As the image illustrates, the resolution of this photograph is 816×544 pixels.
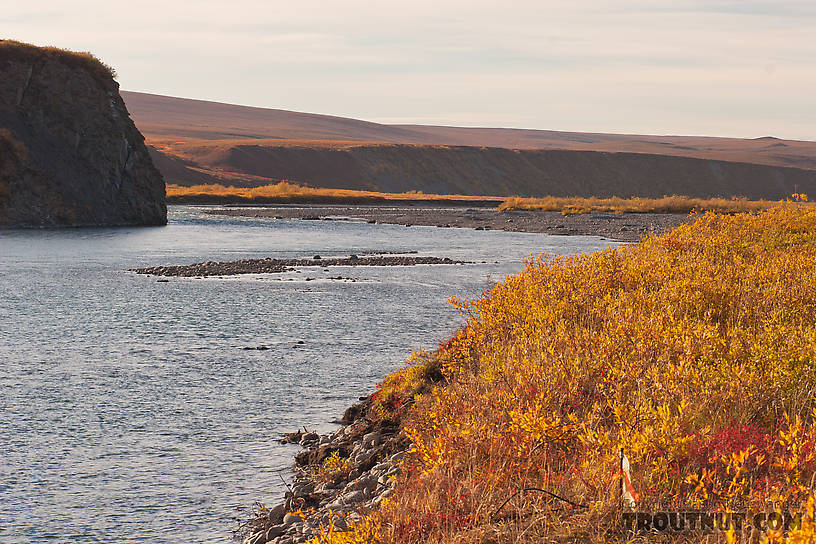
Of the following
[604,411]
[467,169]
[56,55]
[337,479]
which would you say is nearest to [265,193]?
[56,55]

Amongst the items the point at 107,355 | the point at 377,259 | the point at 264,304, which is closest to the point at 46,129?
the point at 377,259

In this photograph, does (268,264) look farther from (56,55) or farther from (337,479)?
(56,55)

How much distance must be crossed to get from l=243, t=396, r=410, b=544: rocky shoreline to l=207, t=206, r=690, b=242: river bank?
37.3 m

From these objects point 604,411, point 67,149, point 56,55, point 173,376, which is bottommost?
point 173,376

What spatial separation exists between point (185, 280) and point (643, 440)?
23.8 meters

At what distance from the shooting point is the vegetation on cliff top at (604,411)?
5312 millimetres

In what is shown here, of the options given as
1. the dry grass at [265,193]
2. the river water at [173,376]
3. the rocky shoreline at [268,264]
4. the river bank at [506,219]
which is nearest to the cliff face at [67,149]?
the river bank at [506,219]

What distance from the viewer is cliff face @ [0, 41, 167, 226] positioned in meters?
48.6

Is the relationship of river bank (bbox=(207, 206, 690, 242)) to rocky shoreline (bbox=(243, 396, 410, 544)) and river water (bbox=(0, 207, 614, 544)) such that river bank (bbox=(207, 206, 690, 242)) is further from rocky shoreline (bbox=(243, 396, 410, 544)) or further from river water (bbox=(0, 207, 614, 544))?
rocky shoreline (bbox=(243, 396, 410, 544))

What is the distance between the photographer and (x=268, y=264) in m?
31.8

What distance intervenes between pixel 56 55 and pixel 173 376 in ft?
158

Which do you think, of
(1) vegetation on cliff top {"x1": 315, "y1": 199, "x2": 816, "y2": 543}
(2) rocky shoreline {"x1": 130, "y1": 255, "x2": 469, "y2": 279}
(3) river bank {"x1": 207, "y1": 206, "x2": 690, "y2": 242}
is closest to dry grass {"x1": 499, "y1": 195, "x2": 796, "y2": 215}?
(3) river bank {"x1": 207, "y1": 206, "x2": 690, "y2": 242}

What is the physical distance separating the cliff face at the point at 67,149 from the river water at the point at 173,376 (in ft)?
58.5

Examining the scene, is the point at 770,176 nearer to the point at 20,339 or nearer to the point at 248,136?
Answer: the point at 248,136
